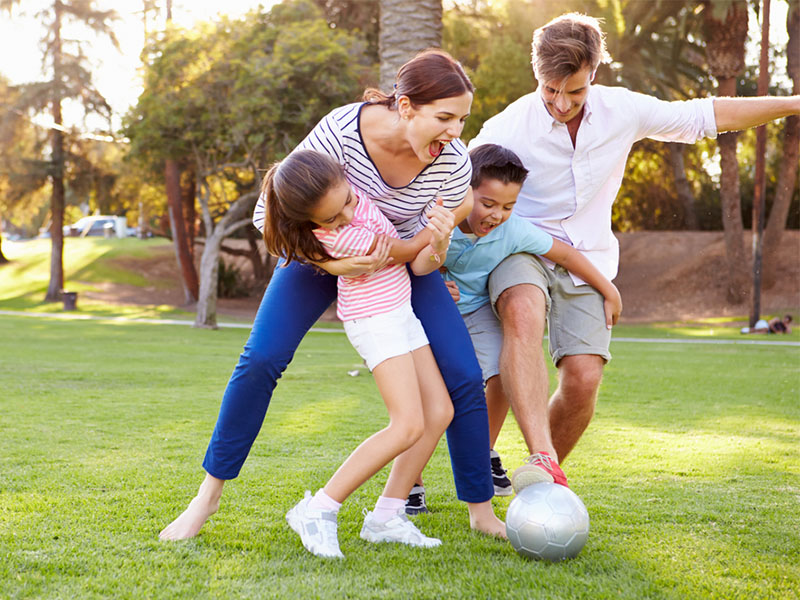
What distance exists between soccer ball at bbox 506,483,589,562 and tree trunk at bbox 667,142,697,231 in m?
29.6

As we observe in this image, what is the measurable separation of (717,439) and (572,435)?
2.49 metres

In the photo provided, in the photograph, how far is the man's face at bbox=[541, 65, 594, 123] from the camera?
158 inches

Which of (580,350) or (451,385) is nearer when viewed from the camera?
(451,385)

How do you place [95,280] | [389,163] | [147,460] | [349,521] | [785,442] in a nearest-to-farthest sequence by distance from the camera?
[389,163], [349,521], [147,460], [785,442], [95,280]

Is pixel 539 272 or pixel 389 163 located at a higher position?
pixel 389 163

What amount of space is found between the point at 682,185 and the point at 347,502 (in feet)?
98.3

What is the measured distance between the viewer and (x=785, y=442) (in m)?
6.16

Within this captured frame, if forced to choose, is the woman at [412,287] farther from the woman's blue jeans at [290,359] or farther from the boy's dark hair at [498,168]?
the boy's dark hair at [498,168]

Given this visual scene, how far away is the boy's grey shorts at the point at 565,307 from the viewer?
4.18 meters

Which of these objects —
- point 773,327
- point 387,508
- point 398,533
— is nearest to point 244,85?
point 773,327

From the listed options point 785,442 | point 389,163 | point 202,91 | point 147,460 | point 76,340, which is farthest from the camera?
point 202,91

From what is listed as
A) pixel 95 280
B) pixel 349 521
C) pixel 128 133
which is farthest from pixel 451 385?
pixel 95 280

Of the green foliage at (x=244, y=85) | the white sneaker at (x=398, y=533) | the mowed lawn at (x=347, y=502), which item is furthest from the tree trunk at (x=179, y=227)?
the white sneaker at (x=398, y=533)

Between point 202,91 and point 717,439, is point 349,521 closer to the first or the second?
point 717,439
